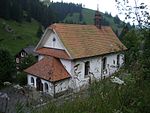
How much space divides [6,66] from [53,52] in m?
5.12

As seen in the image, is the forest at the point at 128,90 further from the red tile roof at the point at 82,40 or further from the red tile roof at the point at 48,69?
the red tile roof at the point at 82,40

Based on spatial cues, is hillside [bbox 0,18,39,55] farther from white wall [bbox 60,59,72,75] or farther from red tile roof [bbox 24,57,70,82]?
white wall [bbox 60,59,72,75]

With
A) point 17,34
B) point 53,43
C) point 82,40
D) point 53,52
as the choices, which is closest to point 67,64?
point 53,52

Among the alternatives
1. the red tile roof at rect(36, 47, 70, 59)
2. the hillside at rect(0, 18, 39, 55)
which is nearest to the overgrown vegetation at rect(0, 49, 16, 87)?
the red tile roof at rect(36, 47, 70, 59)

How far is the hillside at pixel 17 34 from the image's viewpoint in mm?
68312

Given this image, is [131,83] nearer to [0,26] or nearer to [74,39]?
[74,39]

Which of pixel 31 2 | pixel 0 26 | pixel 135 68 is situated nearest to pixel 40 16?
pixel 31 2

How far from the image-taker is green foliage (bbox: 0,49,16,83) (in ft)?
90.6

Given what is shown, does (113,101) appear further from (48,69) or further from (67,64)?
(67,64)

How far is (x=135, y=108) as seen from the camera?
3076mm

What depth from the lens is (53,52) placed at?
27219 mm

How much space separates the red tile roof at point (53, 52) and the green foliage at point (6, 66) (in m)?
3.05

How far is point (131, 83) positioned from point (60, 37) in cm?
2308

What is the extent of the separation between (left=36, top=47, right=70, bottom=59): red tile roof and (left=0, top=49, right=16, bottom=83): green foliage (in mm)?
3055
